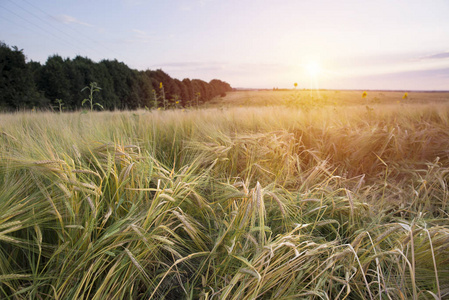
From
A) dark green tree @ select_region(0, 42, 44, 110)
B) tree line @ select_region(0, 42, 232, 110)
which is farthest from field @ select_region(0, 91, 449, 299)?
dark green tree @ select_region(0, 42, 44, 110)

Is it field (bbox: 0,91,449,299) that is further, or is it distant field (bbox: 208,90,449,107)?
distant field (bbox: 208,90,449,107)

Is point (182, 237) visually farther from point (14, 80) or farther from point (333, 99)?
point (333, 99)

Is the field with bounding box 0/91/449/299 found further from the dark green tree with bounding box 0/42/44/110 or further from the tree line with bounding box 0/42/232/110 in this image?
the dark green tree with bounding box 0/42/44/110

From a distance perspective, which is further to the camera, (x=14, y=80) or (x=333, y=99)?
(x=333, y=99)

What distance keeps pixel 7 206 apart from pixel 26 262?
28 centimetres

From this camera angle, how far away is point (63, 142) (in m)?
1.58

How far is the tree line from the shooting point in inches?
304

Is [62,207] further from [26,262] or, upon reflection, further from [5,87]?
[5,87]

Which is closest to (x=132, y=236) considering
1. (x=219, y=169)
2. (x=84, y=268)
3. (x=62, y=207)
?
(x=84, y=268)

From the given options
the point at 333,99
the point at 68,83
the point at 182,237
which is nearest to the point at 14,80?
the point at 68,83

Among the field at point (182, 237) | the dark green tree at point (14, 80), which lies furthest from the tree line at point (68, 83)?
the field at point (182, 237)

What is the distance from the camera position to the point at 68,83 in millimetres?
9742

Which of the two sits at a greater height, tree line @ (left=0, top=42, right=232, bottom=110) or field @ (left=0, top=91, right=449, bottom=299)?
tree line @ (left=0, top=42, right=232, bottom=110)

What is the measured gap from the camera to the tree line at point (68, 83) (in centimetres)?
772
